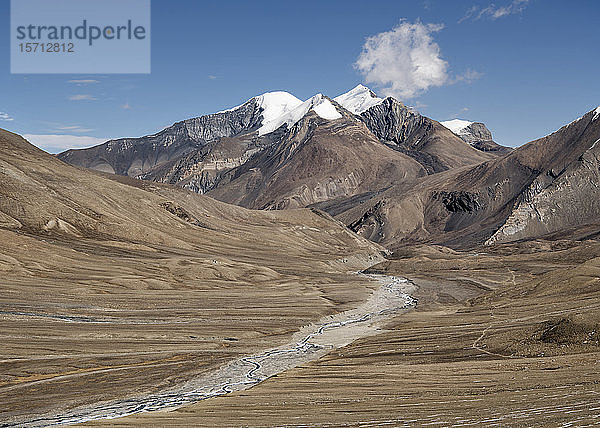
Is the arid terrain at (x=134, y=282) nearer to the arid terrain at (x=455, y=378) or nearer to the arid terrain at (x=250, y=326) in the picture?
Result: the arid terrain at (x=250, y=326)

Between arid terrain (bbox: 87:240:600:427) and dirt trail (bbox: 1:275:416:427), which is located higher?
arid terrain (bbox: 87:240:600:427)

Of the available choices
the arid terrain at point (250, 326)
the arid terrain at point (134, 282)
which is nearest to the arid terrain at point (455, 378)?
the arid terrain at point (250, 326)

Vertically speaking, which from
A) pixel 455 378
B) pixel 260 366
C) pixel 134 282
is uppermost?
pixel 134 282

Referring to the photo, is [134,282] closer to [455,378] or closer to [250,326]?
→ [250,326]

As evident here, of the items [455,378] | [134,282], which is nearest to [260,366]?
[455,378]

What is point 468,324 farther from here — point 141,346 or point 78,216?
point 78,216

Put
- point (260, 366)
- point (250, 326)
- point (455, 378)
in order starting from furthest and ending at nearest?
point (250, 326)
point (260, 366)
point (455, 378)

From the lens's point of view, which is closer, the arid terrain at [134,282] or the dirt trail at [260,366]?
the dirt trail at [260,366]

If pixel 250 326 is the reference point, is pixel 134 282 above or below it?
above

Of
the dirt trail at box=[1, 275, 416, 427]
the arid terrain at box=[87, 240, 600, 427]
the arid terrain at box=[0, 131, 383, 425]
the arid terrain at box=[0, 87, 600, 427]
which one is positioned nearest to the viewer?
the arid terrain at box=[87, 240, 600, 427]

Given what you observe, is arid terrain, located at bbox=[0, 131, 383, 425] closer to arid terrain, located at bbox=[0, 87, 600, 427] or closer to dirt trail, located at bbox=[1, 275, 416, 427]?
arid terrain, located at bbox=[0, 87, 600, 427]

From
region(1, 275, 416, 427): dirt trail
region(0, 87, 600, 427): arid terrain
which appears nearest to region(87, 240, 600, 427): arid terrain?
region(0, 87, 600, 427): arid terrain

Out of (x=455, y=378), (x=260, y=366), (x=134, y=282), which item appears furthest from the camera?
(x=134, y=282)

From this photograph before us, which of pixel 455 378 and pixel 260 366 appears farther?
pixel 260 366
